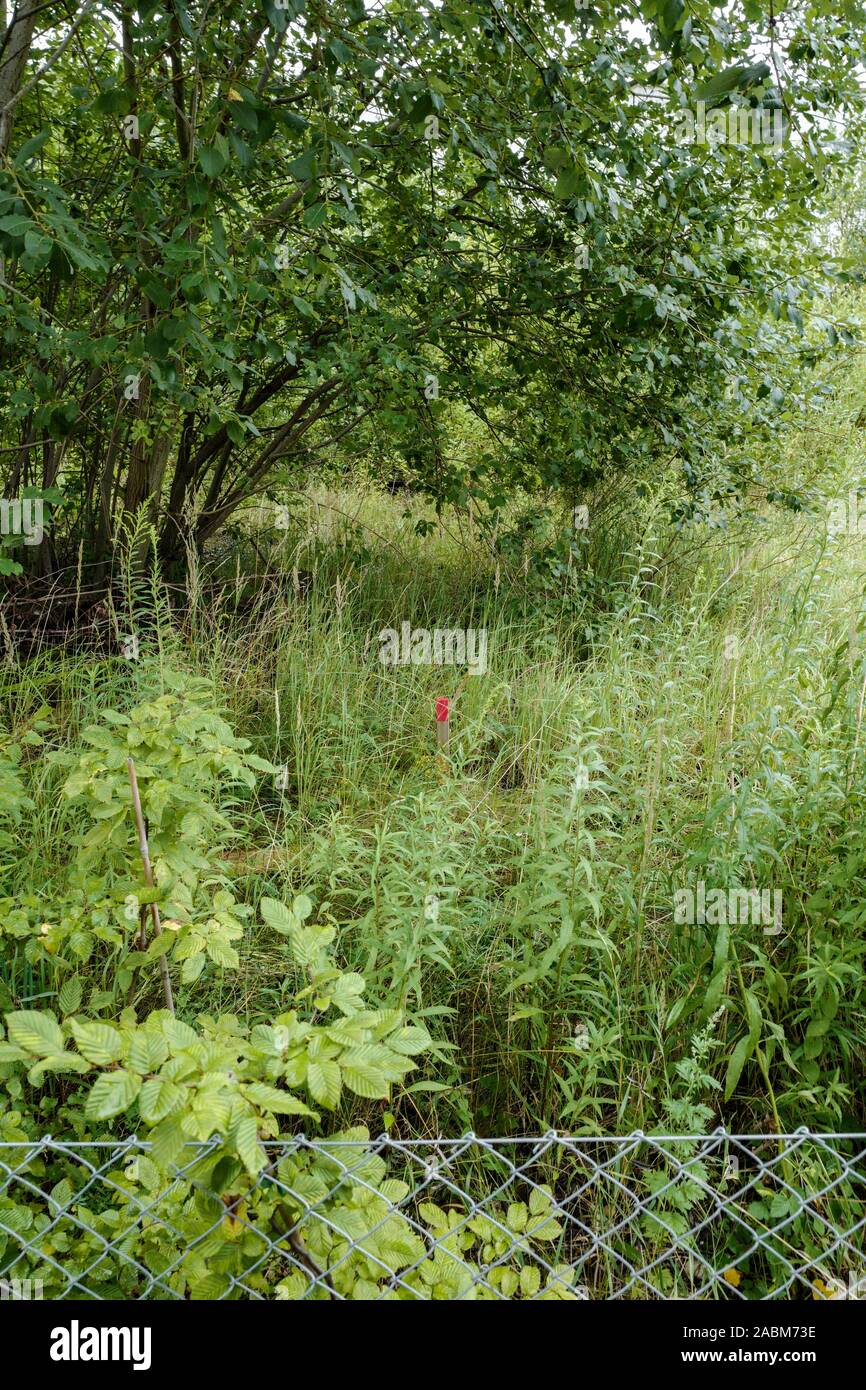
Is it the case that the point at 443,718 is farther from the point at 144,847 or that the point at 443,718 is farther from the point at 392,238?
the point at 392,238

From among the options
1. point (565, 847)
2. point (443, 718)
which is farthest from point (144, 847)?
point (565, 847)

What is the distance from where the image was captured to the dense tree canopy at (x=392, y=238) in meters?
2.96

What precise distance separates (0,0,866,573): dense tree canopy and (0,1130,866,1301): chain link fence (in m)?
2.00

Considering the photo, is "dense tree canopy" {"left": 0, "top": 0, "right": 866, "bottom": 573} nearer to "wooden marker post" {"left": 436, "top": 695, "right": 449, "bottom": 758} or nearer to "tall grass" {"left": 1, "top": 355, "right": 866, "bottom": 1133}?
"tall grass" {"left": 1, "top": 355, "right": 866, "bottom": 1133}

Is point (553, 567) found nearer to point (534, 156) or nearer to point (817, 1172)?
point (534, 156)

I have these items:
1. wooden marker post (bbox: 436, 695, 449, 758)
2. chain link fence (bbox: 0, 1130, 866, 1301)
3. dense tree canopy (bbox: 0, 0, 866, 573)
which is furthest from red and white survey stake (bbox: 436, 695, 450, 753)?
dense tree canopy (bbox: 0, 0, 866, 573)

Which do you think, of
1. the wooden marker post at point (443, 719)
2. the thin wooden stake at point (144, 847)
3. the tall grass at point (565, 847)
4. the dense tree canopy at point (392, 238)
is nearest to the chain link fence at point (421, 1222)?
the tall grass at point (565, 847)

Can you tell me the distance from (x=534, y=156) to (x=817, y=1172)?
4120 millimetres

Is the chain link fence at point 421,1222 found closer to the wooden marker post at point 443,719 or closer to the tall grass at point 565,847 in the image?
the tall grass at point 565,847

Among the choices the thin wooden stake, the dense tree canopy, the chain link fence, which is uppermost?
the dense tree canopy

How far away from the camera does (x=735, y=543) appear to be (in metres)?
5.94

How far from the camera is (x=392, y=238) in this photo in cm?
476

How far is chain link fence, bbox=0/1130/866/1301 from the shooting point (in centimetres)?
160
